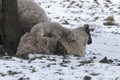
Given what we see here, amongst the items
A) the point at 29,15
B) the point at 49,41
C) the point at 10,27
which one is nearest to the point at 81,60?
the point at 49,41

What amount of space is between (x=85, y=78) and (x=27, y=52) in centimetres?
233

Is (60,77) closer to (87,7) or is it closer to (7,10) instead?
(7,10)

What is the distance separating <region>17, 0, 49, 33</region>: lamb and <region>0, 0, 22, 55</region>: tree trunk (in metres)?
0.35

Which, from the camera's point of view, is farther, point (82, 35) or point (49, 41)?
point (82, 35)

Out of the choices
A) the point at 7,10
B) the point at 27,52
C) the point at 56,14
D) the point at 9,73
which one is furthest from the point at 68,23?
the point at 9,73

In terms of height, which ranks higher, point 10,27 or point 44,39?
point 10,27

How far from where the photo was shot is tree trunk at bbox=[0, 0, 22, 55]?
9.61m

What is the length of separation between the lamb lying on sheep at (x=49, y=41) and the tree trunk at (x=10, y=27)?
3.72ft

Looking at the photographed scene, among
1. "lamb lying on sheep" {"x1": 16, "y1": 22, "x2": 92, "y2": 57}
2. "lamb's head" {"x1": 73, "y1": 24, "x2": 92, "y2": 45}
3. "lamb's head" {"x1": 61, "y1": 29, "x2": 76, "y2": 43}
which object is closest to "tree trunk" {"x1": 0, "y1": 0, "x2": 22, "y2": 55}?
"lamb lying on sheep" {"x1": 16, "y1": 22, "x2": 92, "y2": 57}

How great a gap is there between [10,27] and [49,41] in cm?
172

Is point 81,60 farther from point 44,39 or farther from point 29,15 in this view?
point 29,15

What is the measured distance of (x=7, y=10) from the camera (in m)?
9.65

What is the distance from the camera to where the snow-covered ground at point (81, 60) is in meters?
6.50

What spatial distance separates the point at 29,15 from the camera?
10227 mm
